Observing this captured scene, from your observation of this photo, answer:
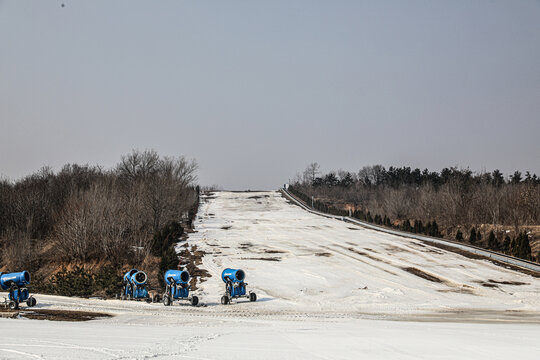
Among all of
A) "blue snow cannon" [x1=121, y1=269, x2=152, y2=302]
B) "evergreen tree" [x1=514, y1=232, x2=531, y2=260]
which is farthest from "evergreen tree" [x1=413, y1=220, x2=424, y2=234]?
"blue snow cannon" [x1=121, y1=269, x2=152, y2=302]

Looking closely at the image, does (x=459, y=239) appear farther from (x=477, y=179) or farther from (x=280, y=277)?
(x=477, y=179)

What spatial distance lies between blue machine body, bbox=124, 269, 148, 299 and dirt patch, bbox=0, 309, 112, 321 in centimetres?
346

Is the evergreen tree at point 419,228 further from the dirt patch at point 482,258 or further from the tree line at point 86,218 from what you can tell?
the tree line at point 86,218

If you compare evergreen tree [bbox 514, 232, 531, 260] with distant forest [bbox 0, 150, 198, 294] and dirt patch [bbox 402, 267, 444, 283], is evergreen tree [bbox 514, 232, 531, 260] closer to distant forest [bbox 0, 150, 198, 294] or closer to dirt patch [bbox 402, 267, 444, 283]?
dirt patch [bbox 402, 267, 444, 283]

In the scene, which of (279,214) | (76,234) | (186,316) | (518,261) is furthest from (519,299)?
(279,214)

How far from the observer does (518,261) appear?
87.5ft

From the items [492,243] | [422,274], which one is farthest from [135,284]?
[492,243]

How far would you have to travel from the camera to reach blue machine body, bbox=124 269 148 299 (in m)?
18.5

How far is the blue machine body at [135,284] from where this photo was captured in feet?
60.7

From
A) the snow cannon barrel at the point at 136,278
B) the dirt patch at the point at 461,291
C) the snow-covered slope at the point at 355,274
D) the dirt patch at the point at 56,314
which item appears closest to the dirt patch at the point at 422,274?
the snow-covered slope at the point at 355,274

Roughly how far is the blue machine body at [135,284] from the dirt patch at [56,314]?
3463mm

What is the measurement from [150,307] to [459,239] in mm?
26907

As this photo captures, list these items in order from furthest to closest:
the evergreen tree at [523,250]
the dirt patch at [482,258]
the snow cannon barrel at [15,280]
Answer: the evergreen tree at [523,250] → the dirt patch at [482,258] → the snow cannon barrel at [15,280]

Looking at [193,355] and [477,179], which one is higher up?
[477,179]
